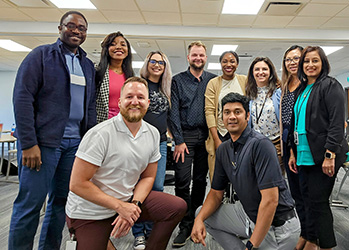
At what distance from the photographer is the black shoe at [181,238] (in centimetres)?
189

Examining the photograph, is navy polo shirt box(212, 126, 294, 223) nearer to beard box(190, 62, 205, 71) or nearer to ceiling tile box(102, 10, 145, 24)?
beard box(190, 62, 205, 71)

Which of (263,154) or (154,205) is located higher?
(263,154)

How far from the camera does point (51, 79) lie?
1394mm

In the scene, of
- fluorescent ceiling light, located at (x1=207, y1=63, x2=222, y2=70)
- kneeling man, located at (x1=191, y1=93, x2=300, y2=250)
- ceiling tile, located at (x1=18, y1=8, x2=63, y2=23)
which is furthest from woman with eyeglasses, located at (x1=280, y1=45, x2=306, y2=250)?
fluorescent ceiling light, located at (x1=207, y1=63, x2=222, y2=70)

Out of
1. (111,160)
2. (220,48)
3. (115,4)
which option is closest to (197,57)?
(111,160)

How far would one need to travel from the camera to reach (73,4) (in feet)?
14.0

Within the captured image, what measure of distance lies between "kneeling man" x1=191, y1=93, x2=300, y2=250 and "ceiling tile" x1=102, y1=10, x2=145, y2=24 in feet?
12.7

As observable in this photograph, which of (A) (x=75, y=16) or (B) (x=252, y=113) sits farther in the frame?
(B) (x=252, y=113)

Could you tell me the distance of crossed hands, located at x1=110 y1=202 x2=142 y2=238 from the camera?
47.9 inches

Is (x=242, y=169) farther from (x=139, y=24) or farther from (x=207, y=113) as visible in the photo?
(x=139, y=24)

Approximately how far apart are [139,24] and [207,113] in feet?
12.9

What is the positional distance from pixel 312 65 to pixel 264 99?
49 cm

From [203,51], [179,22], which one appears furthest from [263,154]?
[179,22]

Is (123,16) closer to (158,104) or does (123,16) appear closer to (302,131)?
(158,104)
